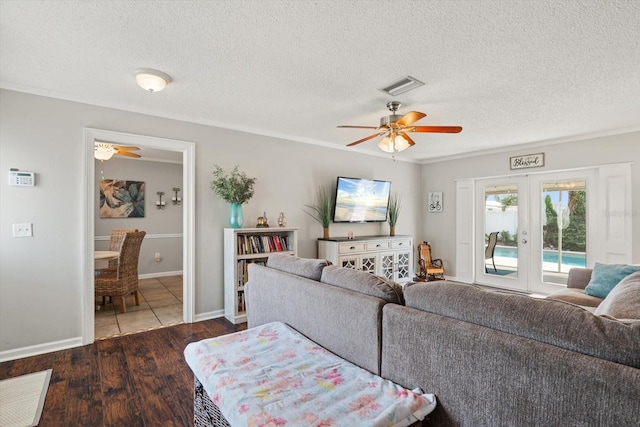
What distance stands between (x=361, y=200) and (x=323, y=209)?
2.66 ft

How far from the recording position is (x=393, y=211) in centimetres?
580

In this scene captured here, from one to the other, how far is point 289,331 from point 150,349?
5.81 ft

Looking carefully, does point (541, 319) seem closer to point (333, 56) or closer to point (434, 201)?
point (333, 56)

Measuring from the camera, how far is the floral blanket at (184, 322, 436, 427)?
118cm

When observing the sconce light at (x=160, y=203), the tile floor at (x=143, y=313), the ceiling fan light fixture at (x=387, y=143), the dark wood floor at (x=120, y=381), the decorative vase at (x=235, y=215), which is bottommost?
the dark wood floor at (x=120, y=381)

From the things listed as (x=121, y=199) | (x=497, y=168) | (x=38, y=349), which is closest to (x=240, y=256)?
(x=38, y=349)

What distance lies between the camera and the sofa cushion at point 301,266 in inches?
85.3

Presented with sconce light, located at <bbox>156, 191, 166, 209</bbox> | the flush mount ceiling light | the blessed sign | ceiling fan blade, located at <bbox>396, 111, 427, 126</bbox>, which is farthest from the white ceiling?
sconce light, located at <bbox>156, 191, 166, 209</bbox>

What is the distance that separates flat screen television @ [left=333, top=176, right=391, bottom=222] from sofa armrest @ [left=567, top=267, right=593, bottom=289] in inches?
Answer: 111

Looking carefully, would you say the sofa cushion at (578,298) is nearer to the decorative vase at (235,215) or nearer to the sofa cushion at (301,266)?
the sofa cushion at (301,266)

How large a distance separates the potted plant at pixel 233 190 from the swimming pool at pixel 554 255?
4.37 m

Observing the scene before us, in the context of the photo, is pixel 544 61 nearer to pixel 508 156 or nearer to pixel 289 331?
pixel 289 331

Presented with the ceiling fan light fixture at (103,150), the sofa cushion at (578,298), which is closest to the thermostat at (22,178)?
the ceiling fan light fixture at (103,150)

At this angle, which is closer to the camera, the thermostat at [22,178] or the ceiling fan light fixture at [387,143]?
the thermostat at [22,178]
